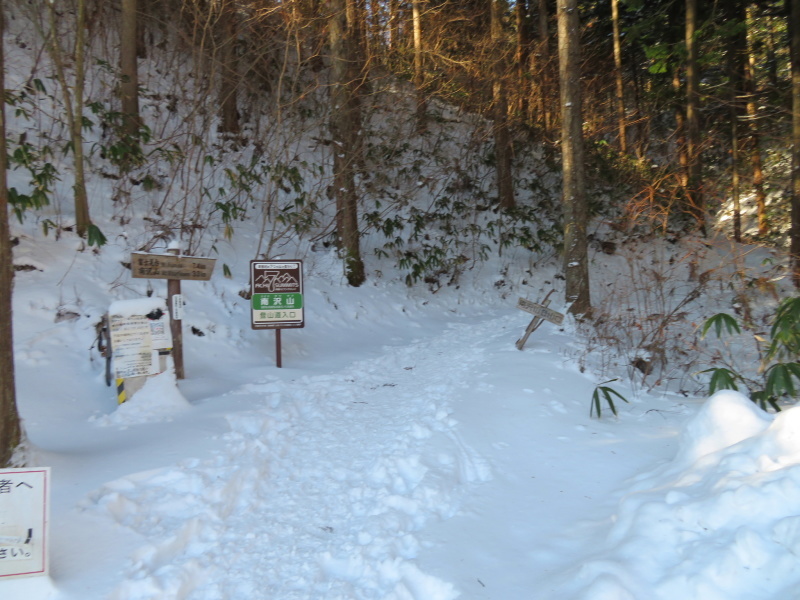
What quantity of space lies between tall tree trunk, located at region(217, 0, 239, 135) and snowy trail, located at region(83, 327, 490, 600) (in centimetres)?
949

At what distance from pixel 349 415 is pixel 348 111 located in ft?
26.6

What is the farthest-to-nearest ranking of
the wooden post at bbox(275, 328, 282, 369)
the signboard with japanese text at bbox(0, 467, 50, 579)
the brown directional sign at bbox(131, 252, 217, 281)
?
the wooden post at bbox(275, 328, 282, 369), the brown directional sign at bbox(131, 252, 217, 281), the signboard with japanese text at bbox(0, 467, 50, 579)

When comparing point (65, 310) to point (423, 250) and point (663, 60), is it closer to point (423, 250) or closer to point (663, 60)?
point (423, 250)

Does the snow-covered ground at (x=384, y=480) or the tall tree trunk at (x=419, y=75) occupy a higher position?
the tall tree trunk at (x=419, y=75)

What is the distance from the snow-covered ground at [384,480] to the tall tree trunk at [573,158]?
216 cm

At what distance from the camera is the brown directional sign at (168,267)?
21.6 ft

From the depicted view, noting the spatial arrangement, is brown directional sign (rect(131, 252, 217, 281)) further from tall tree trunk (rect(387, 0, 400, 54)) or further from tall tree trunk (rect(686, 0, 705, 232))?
tall tree trunk (rect(686, 0, 705, 232))

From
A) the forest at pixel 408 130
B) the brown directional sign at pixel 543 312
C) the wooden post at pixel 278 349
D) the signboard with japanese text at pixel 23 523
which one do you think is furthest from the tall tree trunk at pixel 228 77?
the signboard with japanese text at pixel 23 523

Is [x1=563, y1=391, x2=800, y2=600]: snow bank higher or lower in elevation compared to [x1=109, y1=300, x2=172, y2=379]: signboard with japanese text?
lower

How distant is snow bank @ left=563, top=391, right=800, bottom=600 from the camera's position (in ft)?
7.91

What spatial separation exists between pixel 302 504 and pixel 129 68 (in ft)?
34.9

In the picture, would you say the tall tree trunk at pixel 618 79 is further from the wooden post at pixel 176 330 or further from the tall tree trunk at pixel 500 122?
the wooden post at pixel 176 330

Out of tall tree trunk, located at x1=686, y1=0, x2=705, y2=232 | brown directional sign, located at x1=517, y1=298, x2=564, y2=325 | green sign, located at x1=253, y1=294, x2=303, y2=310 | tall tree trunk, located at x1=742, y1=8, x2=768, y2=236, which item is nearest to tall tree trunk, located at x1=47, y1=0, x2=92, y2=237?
green sign, located at x1=253, y1=294, x2=303, y2=310

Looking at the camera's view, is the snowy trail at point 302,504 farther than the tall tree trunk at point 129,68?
No
